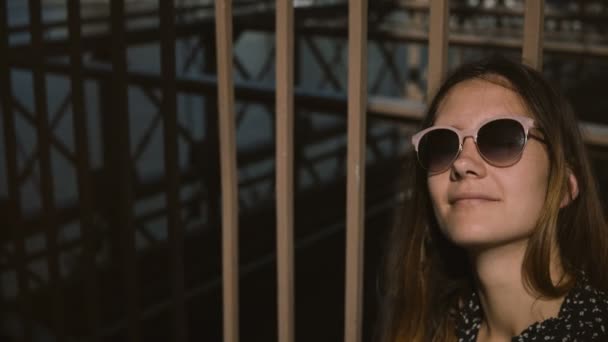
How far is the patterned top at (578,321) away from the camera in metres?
1.15

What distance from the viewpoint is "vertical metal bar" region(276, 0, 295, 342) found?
1403 millimetres

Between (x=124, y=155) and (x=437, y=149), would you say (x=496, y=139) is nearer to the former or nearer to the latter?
(x=437, y=149)

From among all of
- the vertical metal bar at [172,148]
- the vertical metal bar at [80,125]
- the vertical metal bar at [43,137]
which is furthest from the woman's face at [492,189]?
the vertical metal bar at [43,137]

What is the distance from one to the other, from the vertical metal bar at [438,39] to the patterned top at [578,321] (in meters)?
0.40

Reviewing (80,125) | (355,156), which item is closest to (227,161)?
(355,156)

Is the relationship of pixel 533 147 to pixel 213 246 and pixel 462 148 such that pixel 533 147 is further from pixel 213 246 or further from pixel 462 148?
pixel 213 246

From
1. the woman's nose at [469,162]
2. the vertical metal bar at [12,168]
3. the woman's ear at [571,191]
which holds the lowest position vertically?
the vertical metal bar at [12,168]

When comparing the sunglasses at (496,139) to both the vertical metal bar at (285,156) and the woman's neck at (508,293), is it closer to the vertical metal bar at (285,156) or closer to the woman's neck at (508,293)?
the woman's neck at (508,293)

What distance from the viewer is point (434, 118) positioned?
1.31 m

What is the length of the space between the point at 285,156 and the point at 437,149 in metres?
0.33

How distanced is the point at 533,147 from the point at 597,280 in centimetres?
23

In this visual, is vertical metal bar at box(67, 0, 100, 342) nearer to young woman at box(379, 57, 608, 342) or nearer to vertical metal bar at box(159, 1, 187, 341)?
vertical metal bar at box(159, 1, 187, 341)

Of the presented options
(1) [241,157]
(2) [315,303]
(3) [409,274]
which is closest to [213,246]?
(2) [315,303]

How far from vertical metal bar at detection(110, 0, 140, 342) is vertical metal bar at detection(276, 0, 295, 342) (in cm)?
81
